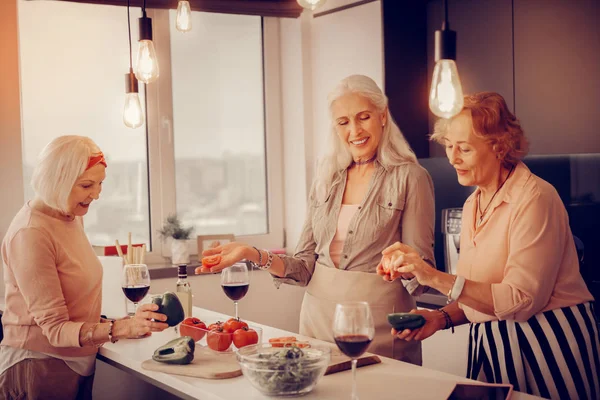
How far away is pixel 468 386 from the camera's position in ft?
5.92

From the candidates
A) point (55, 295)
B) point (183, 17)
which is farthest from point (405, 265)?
point (183, 17)

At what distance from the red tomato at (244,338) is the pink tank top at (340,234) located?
538mm

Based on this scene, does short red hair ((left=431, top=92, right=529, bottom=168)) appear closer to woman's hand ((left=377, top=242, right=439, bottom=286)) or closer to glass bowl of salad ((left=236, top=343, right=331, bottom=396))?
woman's hand ((left=377, top=242, right=439, bottom=286))

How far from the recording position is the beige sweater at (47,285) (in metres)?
2.21

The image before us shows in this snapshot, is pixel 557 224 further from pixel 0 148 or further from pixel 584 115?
pixel 0 148

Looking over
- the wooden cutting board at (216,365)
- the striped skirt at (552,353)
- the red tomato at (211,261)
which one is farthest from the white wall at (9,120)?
the striped skirt at (552,353)

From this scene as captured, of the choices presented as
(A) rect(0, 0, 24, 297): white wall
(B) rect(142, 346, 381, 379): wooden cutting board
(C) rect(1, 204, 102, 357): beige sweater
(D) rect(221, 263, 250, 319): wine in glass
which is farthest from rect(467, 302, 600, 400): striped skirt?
(A) rect(0, 0, 24, 297): white wall

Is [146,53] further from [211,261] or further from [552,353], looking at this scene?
[552,353]

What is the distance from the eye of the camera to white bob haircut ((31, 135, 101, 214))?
2305mm

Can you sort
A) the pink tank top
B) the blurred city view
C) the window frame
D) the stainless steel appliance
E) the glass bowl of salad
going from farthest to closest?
the window frame < the blurred city view < the stainless steel appliance < the pink tank top < the glass bowl of salad

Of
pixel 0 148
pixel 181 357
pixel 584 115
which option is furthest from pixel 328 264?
pixel 0 148

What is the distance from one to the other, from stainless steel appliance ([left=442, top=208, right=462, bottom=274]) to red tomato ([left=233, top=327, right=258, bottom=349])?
1.65 metres

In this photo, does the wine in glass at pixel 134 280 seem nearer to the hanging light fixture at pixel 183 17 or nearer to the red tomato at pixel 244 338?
the red tomato at pixel 244 338

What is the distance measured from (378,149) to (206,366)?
1.05 meters
